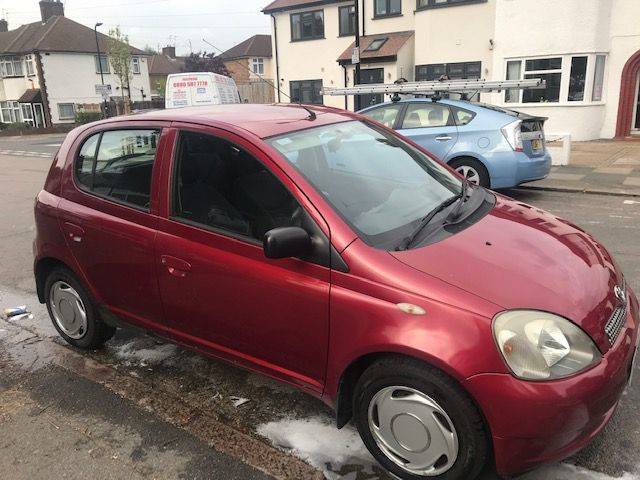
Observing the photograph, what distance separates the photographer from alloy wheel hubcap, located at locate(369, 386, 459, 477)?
231 centimetres

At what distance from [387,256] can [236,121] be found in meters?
1.20

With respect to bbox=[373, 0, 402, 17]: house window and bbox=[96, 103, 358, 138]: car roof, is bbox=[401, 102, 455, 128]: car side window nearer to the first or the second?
bbox=[96, 103, 358, 138]: car roof

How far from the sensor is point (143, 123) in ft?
11.0

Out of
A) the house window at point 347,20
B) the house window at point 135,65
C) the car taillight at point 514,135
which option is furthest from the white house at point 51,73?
the car taillight at point 514,135

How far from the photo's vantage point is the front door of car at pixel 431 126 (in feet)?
27.3

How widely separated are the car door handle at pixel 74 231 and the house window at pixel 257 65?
4619 centimetres

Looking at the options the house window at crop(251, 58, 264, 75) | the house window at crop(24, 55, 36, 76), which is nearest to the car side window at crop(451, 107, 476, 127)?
the house window at crop(251, 58, 264, 75)

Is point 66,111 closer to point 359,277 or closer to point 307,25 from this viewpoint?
point 307,25

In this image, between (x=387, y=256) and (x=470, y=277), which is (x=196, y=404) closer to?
(x=387, y=256)

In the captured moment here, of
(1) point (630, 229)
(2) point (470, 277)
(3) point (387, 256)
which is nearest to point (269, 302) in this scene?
(3) point (387, 256)

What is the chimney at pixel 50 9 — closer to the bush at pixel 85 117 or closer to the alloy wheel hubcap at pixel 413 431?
the bush at pixel 85 117

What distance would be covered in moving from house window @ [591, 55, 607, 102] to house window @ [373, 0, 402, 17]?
921cm

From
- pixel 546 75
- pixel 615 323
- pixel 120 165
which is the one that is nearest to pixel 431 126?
pixel 120 165

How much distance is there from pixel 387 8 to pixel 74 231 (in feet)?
75.1
